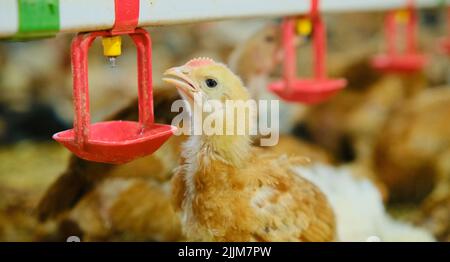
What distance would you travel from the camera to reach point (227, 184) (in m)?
1.09

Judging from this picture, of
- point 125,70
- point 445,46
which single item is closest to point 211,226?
point 125,70

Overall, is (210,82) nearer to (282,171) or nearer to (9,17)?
(282,171)

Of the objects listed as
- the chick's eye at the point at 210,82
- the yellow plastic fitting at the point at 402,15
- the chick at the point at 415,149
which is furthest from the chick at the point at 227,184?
the chick at the point at 415,149

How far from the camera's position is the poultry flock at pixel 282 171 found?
1133 mm

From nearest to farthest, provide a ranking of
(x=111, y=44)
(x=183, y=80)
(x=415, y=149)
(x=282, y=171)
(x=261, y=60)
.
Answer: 1. (x=111, y=44)
2. (x=183, y=80)
3. (x=282, y=171)
4. (x=261, y=60)
5. (x=415, y=149)

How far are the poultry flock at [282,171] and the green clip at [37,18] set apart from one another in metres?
0.35

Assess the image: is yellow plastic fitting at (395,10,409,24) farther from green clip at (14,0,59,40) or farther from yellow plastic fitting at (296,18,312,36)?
green clip at (14,0,59,40)

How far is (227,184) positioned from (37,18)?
44cm

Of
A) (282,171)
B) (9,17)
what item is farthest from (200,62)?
(9,17)

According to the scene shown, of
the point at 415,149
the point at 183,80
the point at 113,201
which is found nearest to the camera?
the point at 183,80

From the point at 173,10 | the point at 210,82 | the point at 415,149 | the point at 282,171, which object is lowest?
the point at 415,149

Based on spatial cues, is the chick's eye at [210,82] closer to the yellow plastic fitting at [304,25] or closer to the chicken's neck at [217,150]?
the chicken's neck at [217,150]

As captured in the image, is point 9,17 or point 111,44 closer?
point 9,17

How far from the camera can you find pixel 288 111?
1.85m
